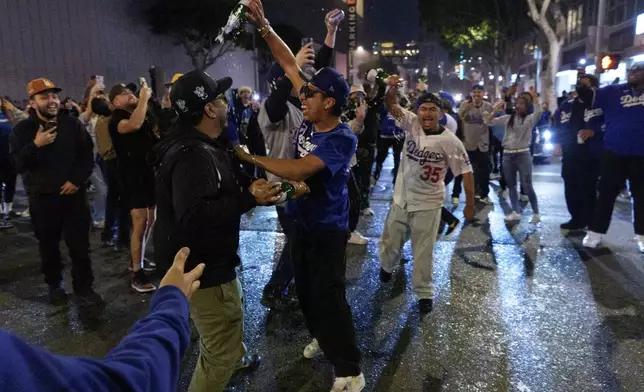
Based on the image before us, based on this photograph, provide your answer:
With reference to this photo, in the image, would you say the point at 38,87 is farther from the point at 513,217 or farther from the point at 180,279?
the point at 513,217

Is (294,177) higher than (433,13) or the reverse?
the reverse

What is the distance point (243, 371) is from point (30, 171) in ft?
8.81

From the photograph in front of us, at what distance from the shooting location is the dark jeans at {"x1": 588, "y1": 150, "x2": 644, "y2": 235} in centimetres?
567

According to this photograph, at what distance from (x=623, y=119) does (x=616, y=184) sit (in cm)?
80

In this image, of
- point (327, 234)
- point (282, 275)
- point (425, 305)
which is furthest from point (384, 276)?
point (327, 234)

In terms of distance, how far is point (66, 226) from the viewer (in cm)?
436

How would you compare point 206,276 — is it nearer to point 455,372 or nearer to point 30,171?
point 455,372

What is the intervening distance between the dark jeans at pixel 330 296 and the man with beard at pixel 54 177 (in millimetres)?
2526

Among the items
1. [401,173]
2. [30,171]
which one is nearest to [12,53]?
[30,171]

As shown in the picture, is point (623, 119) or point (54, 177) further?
point (623, 119)

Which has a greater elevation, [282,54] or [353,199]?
[282,54]

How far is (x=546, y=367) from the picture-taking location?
3.31 meters

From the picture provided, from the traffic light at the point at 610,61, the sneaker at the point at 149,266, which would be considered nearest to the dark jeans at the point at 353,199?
the sneaker at the point at 149,266

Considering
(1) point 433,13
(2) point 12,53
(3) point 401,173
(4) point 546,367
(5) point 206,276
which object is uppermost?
(1) point 433,13
